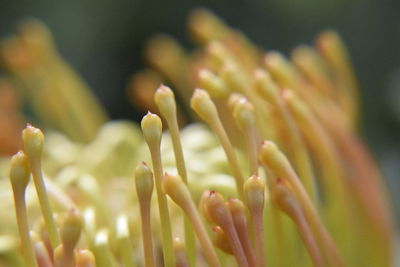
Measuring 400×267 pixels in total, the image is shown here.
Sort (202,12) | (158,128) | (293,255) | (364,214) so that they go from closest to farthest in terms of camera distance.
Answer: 1. (158,128)
2. (293,255)
3. (364,214)
4. (202,12)

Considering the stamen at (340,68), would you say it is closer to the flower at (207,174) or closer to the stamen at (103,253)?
the flower at (207,174)

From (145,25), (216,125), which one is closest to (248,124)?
(216,125)

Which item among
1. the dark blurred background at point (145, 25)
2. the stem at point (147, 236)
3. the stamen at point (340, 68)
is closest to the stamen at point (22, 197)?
the stem at point (147, 236)

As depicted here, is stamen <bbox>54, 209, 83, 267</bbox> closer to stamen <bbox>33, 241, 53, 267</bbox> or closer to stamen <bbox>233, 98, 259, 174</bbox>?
stamen <bbox>33, 241, 53, 267</bbox>

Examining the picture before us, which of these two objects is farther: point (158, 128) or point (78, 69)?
point (78, 69)

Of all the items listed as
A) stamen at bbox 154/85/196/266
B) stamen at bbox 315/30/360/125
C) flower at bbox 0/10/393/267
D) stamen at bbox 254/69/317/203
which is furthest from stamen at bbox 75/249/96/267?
stamen at bbox 315/30/360/125

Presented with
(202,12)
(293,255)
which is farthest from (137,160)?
(202,12)

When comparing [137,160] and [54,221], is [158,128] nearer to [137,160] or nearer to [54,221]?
[54,221]

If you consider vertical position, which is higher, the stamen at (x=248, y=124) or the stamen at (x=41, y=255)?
the stamen at (x=248, y=124)
